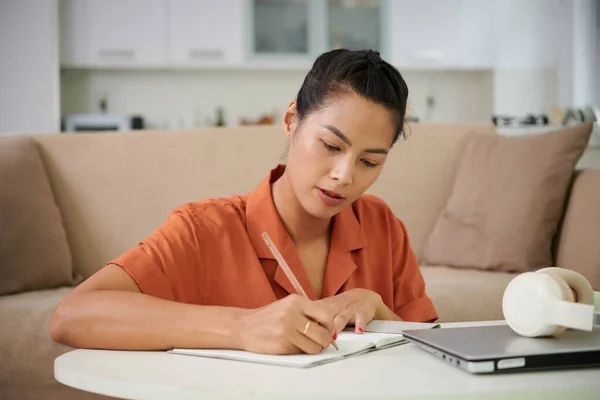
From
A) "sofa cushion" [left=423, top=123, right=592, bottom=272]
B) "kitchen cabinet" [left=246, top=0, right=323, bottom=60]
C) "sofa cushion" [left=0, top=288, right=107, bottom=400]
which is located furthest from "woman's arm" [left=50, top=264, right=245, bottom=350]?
"kitchen cabinet" [left=246, top=0, right=323, bottom=60]

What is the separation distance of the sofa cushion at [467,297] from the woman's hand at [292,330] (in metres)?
1.25

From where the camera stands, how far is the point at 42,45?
4.91m

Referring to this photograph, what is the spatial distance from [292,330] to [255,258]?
0.42 metres

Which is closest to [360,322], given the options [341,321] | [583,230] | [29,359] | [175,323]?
[341,321]

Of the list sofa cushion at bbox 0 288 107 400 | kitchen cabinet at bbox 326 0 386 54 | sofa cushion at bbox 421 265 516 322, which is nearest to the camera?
sofa cushion at bbox 0 288 107 400

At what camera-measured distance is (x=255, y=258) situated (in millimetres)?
1282

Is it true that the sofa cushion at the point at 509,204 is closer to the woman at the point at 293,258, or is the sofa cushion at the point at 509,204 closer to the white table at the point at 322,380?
the woman at the point at 293,258

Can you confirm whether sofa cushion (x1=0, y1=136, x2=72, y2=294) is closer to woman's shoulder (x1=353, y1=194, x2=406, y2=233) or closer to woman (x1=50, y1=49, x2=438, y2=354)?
woman (x1=50, y1=49, x2=438, y2=354)

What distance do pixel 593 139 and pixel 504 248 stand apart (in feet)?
6.50

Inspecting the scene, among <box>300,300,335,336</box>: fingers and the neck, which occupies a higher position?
the neck

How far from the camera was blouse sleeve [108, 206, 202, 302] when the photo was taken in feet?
3.60

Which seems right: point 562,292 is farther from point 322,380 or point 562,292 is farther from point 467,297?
point 467,297

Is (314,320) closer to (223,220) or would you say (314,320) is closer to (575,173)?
(223,220)

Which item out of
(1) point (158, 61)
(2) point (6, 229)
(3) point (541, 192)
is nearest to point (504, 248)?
(3) point (541, 192)
